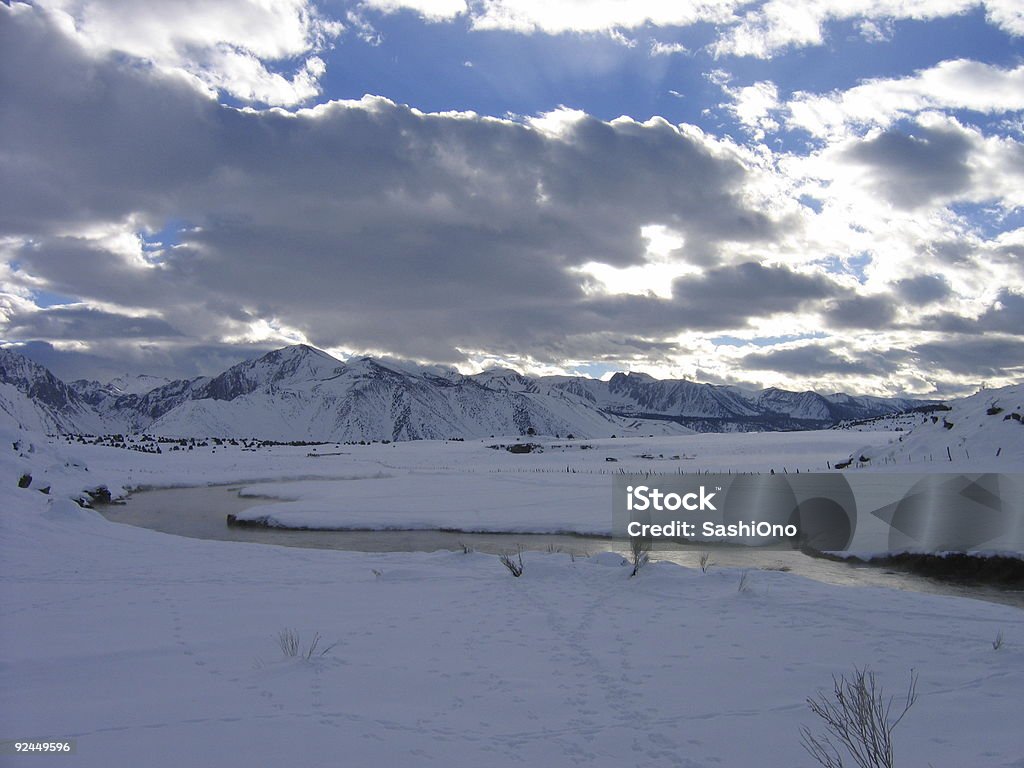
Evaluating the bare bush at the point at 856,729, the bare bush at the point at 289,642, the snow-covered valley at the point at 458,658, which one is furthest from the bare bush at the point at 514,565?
the bare bush at the point at 856,729

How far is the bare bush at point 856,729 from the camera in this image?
598 centimetres

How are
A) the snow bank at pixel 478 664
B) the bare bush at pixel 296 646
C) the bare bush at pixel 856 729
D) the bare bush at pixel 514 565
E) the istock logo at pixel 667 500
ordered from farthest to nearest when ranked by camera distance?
Result: the istock logo at pixel 667 500, the bare bush at pixel 514 565, the bare bush at pixel 296 646, the snow bank at pixel 478 664, the bare bush at pixel 856 729

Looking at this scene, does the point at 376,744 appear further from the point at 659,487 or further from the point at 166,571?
the point at 659,487

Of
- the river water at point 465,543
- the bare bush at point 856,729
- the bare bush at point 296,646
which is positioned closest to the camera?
the bare bush at point 856,729

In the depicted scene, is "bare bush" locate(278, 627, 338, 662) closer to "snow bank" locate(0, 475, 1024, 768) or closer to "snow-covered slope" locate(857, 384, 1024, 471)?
"snow bank" locate(0, 475, 1024, 768)

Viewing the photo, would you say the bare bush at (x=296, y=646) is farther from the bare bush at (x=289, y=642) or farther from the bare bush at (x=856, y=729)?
the bare bush at (x=856, y=729)

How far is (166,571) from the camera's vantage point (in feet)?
53.7

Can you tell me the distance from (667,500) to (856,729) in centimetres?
2674

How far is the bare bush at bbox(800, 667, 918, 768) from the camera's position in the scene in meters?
5.98

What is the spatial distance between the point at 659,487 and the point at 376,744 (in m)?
31.7

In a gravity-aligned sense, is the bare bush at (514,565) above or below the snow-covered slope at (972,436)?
below
